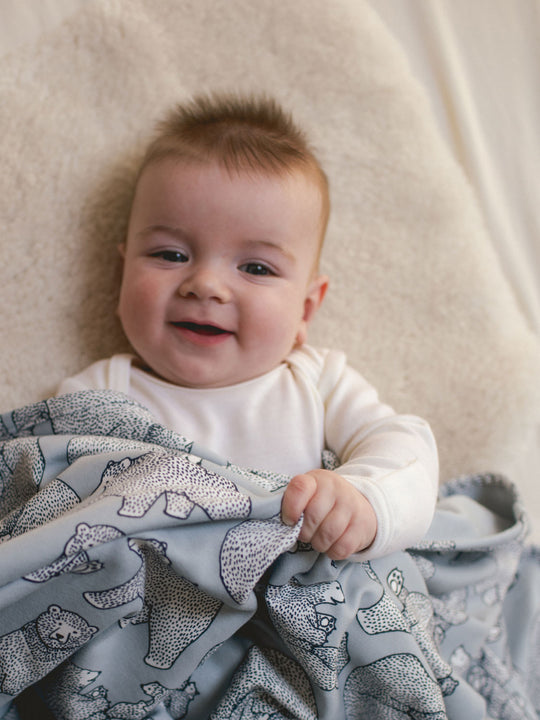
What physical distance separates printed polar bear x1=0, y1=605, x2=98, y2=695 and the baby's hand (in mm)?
233

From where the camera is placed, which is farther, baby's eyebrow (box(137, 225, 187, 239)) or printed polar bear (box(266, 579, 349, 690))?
baby's eyebrow (box(137, 225, 187, 239))

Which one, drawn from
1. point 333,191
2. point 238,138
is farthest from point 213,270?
point 333,191

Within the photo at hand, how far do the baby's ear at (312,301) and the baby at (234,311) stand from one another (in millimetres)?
53

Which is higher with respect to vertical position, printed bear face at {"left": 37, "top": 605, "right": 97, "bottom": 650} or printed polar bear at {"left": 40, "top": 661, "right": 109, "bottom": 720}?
printed bear face at {"left": 37, "top": 605, "right": 97, "bottom": 650}

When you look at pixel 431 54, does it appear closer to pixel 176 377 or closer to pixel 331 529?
pixel 176 377

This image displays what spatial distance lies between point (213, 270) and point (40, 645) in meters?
0.53

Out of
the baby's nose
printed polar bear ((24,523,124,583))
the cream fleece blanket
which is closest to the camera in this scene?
printed polar bear ((24,523,124,583))

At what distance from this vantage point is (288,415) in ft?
3.18

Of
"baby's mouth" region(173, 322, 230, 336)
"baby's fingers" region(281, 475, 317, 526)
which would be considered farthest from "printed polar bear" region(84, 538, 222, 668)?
"baby's mouth" region(173, 322, 230, 336)

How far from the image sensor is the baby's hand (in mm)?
676

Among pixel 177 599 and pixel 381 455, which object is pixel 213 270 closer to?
pixel 381 455

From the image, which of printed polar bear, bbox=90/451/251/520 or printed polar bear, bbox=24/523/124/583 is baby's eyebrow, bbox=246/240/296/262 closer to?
printed polar bear, bbox=90/451/251/520

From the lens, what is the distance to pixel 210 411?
3.20 feet

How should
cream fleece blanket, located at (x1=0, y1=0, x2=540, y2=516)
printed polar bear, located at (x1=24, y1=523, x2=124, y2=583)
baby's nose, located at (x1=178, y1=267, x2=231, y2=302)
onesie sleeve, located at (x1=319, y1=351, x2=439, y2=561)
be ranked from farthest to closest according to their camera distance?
1. cream fleece blanket, located at (x1=0, y1=0, x2=540, y2=516)
2. baby's nose, located at (x1=178, y1=267, x2=231, y2=302)
3. onesie sleeve, located at (x1=319, y1=351, x2=439, y2=561)
4. printed polar bear, located at (x1=24, y1=523, x2=124, y2=583)
